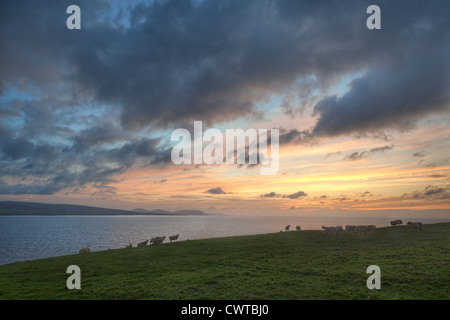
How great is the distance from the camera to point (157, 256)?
26891 mm

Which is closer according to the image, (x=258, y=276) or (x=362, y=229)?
(x=258, y=276)

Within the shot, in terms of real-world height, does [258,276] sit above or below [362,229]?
above

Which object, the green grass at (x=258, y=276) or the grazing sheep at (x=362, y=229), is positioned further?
the grazing sheep at (x=362, y=229)

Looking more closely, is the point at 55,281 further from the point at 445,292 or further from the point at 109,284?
the point at 445,292

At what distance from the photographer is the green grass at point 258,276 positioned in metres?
13.2

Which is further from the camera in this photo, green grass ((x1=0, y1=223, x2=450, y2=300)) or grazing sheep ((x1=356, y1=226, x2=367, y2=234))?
grazing sheep ((x1=356, y1=226, x2=367, y2=234))

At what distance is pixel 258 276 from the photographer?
16672mm

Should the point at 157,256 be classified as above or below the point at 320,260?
below

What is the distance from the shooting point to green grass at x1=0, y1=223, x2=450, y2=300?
13242 mm
